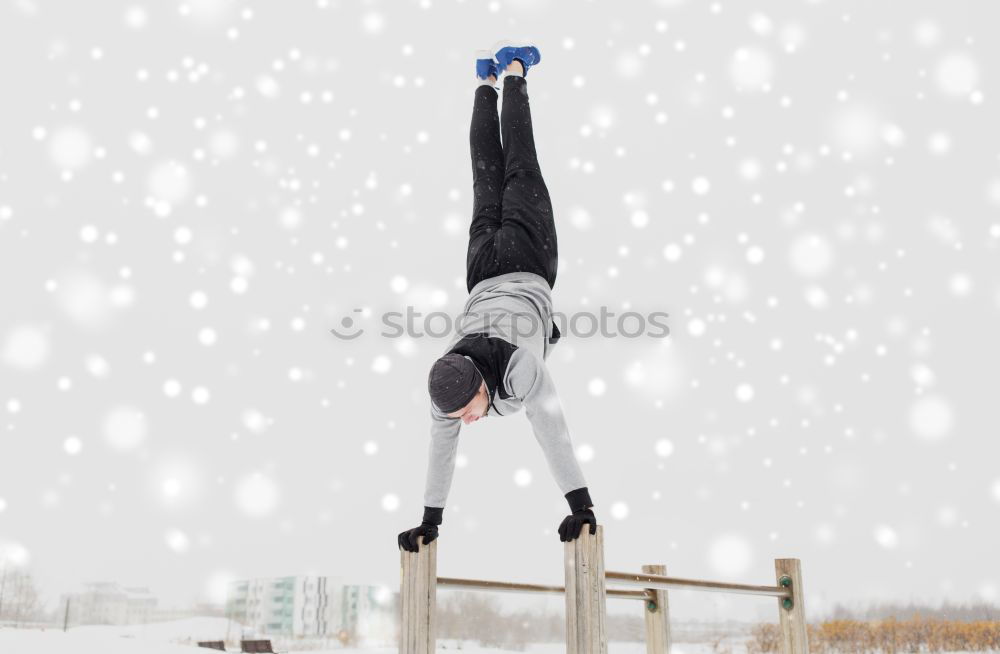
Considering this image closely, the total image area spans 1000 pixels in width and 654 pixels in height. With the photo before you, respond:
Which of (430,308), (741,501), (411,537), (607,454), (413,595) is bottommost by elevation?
(413,595)

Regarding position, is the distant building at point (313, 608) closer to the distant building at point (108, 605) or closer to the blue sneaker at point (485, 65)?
the distant building at point (108, 605)

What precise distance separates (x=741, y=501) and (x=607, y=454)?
823 millimetres

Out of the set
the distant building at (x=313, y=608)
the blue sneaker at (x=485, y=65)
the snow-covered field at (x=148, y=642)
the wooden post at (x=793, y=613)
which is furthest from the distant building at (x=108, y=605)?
the blue sneaker at (x=485, y=65)

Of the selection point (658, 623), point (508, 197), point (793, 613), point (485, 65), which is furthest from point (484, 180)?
point (793, 613)

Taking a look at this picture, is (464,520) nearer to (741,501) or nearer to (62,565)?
(741,501)

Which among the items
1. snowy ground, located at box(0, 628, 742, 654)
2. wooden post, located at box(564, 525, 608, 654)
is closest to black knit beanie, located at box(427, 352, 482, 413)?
wooden post, located at box(564, 525, 608, 654)

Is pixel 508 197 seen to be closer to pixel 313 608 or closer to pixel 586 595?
pixel 586 595

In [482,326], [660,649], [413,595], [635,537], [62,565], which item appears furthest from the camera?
[635,537]

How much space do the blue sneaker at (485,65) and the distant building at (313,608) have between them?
2.29m

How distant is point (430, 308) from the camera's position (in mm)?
4203

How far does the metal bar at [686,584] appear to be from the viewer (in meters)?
1.56

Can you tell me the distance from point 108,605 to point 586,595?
10.7 feet

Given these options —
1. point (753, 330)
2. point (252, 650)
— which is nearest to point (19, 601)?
point (252, 650)

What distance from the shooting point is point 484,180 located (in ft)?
6.84
